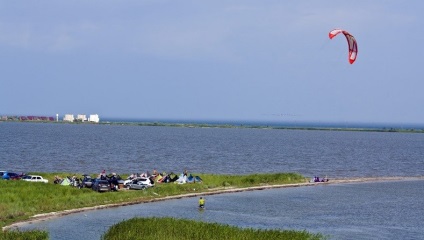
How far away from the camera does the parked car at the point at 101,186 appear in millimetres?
52981

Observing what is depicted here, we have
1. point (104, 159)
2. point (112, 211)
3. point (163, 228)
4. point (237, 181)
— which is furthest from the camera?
point (104, 159)

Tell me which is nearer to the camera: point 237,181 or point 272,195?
point 272,195

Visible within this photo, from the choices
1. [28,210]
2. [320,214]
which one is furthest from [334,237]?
[28,210]

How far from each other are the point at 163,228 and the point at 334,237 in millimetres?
10583

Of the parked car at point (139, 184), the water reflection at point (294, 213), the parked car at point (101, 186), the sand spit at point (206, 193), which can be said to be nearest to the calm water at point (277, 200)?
the water reflection at point (294, 213)

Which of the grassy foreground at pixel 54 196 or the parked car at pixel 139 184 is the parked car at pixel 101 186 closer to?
the grassy foreground at pixel 54 196

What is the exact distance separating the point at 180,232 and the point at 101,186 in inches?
863

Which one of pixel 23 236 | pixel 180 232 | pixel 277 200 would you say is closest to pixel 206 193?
pixel 277 200

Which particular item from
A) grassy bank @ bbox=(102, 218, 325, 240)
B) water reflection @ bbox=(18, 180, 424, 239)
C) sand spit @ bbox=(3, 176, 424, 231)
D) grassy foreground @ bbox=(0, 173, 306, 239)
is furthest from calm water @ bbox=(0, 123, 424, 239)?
grassy bank @ bbox=(102, 218, 325, 240)

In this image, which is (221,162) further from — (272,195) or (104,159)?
(272,195)

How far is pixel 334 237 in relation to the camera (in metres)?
→ 37.5

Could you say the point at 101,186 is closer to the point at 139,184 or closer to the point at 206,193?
the point at 139,184

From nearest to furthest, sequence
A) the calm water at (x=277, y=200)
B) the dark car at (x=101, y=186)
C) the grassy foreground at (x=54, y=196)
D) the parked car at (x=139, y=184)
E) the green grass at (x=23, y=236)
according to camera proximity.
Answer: the green grass at (x=23, y=236)
the grassy foreground at (x=54, y=196)
the calm water at (x=277, y=200)
the dark car at (x=101, y=186)
the parked car at (x=139, y=184)

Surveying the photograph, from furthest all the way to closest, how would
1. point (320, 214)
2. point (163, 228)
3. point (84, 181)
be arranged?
point (84, 181) < point (320, 214) < point (163, 228)
